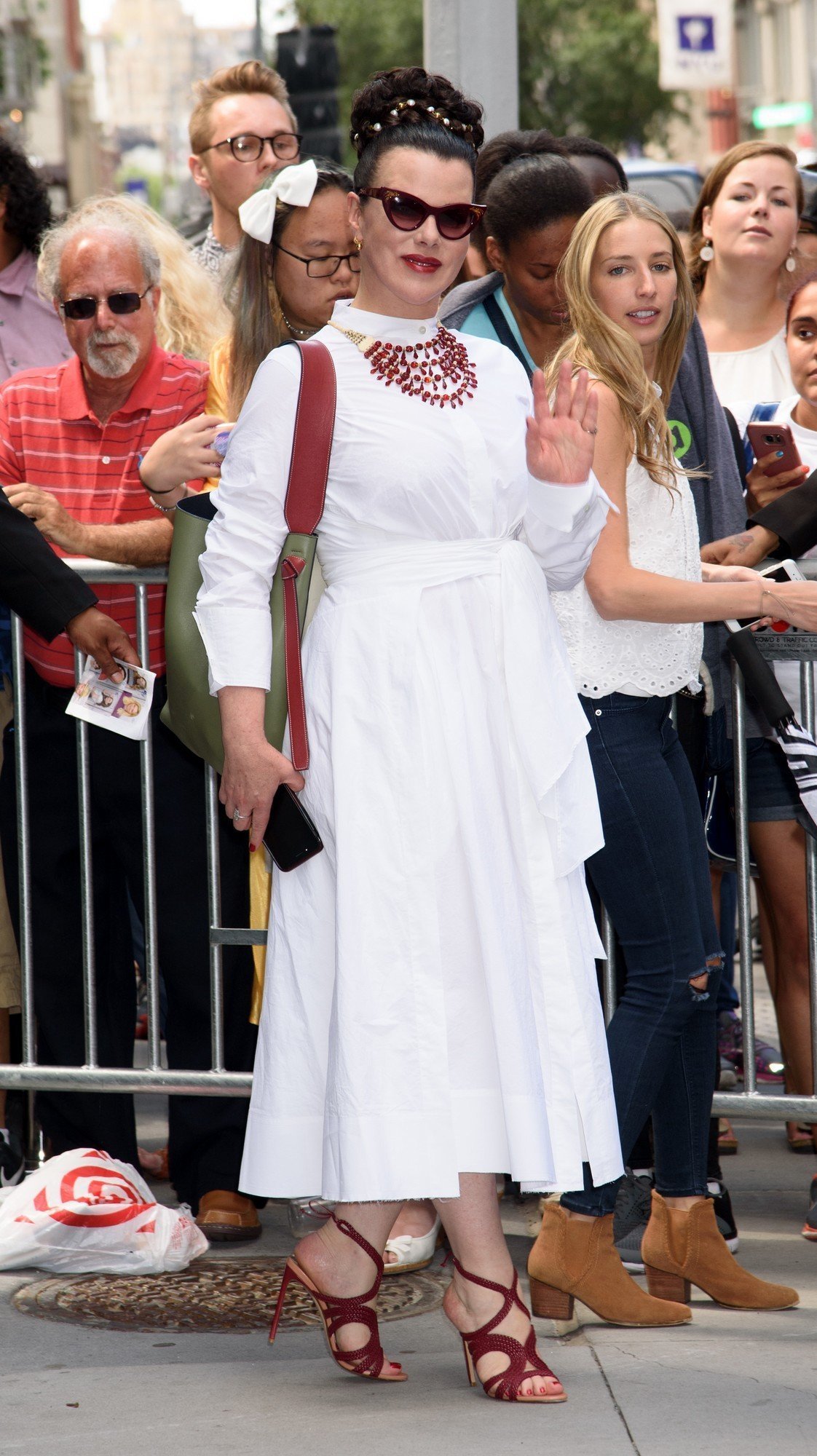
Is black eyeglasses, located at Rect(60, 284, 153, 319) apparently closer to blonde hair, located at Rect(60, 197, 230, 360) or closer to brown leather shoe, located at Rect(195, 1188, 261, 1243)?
A: blonde hair, located at Rect(60, 197, 230, 360)

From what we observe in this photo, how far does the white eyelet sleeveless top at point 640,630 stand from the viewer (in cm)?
384

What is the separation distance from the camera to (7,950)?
4.73 metres

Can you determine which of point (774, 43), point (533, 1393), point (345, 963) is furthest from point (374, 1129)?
point (774, 43)

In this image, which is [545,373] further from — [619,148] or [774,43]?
[774,43]

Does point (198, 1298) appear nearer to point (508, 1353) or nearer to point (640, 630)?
point (508, 1353)

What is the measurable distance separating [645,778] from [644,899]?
25 cm

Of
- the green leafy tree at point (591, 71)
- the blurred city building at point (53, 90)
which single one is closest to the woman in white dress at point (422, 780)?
the green leafy tree at point (591, 71)

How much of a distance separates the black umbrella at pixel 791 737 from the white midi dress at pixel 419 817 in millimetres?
668

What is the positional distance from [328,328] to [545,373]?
1.73 feet

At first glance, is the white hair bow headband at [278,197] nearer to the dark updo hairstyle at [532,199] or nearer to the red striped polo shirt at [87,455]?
the red striped polo shirt at [87,455]

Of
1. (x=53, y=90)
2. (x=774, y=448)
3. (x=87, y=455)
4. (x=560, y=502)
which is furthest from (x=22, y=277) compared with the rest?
(x=53, y=90)

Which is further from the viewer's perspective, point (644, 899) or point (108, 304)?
point (108, 304)

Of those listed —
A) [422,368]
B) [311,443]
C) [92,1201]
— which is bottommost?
[92,1201]

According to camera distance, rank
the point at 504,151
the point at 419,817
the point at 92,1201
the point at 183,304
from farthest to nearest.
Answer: the point at 183,304, the point at 504,151, the point at 92,1201, the point at 419,817
